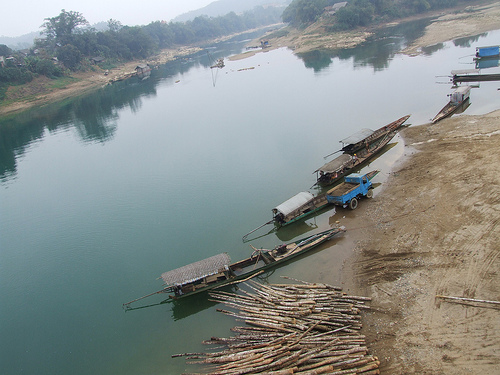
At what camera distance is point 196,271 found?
20.9 meters

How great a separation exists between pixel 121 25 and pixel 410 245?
180038 millimetres

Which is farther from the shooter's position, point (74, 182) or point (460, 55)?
point (460, 55)

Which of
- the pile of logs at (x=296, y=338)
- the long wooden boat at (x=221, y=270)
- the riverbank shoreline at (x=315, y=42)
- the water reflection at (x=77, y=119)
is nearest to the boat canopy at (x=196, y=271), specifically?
the long wooden boat at (x=221, y=270)

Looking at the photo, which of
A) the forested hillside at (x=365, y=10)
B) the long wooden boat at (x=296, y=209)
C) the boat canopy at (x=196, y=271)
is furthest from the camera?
the forested hillside at (x=365, y=10)

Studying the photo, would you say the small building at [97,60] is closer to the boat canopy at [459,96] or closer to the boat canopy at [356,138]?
the boat canopy at [356,138]

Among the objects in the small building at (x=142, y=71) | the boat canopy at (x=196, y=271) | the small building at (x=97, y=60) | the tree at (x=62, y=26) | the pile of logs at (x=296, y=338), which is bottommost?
the pile of logs at (x=296, y=338)

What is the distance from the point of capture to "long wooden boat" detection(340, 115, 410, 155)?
34375 millimetres

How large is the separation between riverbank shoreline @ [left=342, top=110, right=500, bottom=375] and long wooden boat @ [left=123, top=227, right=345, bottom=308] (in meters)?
3.85

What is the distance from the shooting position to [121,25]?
162 m

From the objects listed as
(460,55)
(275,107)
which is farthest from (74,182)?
(460,55)

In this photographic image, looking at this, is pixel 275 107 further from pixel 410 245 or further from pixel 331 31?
pixel 331 31

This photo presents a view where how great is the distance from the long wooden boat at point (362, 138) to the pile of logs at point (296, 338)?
1989 cm

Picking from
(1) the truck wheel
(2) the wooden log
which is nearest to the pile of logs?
(2) the wooden log

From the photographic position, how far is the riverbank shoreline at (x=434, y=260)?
47.8 ft
